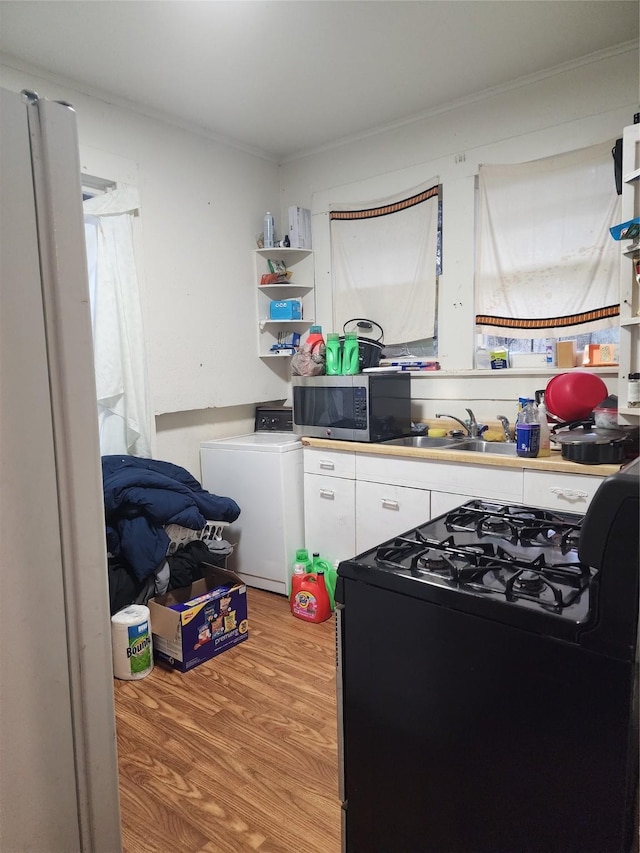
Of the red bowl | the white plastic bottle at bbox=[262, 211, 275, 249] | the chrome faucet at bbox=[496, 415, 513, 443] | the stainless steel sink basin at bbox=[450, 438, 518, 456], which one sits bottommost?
the stainless steel sink basin at bbox=[450, 438, 518, 456]

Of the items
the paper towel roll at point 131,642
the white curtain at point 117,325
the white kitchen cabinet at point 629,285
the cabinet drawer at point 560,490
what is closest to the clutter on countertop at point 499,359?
the white kitchen cabinet at point 629,285

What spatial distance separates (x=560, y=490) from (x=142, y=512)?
177cm

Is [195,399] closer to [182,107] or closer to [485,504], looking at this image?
[182,107]

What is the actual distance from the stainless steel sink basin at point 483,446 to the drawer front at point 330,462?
1.78ft

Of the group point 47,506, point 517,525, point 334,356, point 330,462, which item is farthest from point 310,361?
point 47,506

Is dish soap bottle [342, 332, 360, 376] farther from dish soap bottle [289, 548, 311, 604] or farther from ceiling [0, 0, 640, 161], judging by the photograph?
ceiling [0, 0, 640, 161]

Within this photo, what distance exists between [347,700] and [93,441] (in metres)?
0.75

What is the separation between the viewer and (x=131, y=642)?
2.16 meters

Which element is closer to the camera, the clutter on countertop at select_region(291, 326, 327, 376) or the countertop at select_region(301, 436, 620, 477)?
the countertop at select_region(301, 436, 620, 477)

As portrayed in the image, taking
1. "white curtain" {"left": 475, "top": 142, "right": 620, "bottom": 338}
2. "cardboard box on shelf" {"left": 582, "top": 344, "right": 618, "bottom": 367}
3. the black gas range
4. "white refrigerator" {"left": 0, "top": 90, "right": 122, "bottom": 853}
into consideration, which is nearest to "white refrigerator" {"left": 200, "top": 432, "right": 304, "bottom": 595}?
"white curtain" {"left": 475, "top": 142, "right": 620, "bottom": 338}

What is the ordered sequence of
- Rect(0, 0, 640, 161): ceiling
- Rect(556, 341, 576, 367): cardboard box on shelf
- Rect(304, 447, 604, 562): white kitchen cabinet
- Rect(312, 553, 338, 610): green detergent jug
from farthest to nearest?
Rect(312, 553, 338, 610): green detergent jug, Rect(556, 341, 576, 367): cardboard box on shelf, Rect(304, 447, 604, 562): white kitchen cabinet, Rect(0, 0, 640, 161): ceiling

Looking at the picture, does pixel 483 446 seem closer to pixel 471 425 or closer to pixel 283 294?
pixel 471 425

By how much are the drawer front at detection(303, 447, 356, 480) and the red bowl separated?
102 cm

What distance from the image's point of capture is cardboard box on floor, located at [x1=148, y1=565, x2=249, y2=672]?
Answer: 223 centimetres
